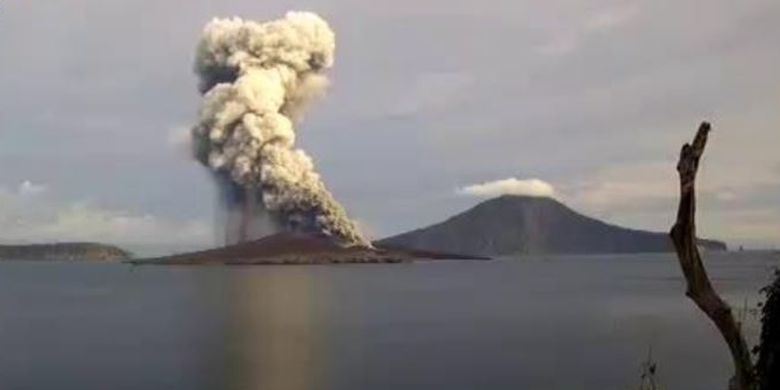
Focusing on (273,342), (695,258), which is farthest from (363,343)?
(695,258)

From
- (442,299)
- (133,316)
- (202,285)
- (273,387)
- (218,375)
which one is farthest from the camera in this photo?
(202,285)

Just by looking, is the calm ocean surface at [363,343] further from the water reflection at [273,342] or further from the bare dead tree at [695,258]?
the bare dead tree at [695,258]

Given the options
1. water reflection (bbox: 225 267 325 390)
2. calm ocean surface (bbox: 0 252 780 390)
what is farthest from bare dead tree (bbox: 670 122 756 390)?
water reflection (bbox: 225 267 325 390)

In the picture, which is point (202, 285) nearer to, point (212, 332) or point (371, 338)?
point (212, 332)

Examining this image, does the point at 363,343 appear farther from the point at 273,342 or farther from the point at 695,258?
the point at 695,258

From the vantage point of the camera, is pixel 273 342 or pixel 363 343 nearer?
pixel 363 343

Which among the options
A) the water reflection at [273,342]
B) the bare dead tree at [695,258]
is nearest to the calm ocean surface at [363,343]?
the water reflection at [273,342]

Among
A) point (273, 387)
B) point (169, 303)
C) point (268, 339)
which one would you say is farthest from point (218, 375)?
point (169, 303)

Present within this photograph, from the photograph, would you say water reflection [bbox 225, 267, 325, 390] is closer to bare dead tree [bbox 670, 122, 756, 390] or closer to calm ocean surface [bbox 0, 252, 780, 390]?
calm ocean surface [bbox 0, 252, 780, 390]
